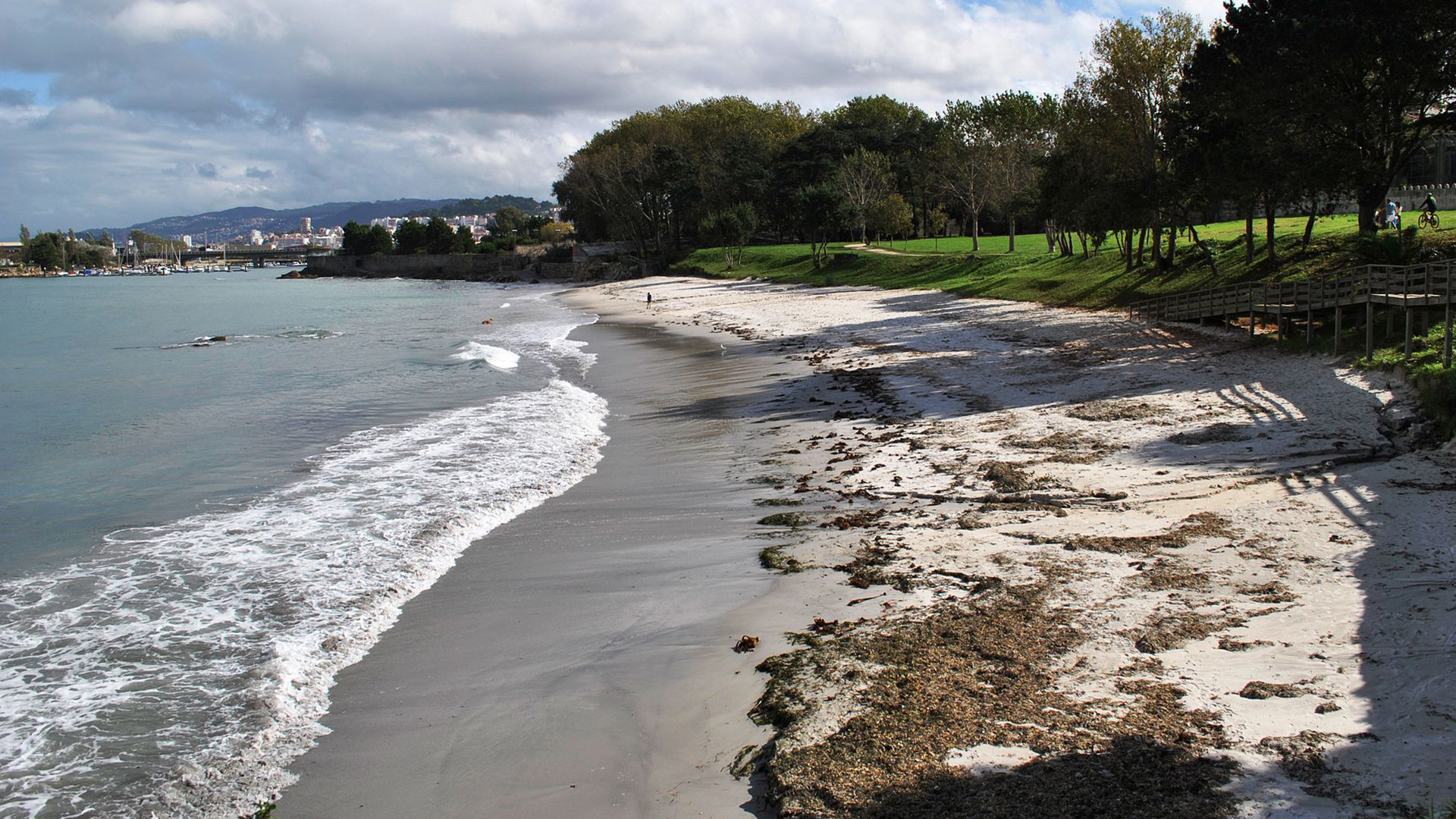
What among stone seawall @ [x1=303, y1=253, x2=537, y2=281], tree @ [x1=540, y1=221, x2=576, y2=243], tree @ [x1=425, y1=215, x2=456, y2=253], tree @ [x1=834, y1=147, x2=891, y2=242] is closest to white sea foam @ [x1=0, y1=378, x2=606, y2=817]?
tree @ [x1=834, y1=147, x2=891, y2=242]

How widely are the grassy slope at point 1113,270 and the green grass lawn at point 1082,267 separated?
6 centimetres

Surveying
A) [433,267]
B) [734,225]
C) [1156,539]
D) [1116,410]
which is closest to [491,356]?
[1116,410]

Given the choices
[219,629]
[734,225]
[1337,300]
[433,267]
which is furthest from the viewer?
[433,267]

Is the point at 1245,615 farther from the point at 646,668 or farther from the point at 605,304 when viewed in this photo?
the point at 605,304

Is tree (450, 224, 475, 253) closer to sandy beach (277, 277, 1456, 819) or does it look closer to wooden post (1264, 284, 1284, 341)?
wooden post (1264, 284, 1284, 341)

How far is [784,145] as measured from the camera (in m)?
88.9

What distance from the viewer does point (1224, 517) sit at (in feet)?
30.4

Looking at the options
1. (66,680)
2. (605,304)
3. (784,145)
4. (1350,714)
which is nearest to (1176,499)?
(1350,714)

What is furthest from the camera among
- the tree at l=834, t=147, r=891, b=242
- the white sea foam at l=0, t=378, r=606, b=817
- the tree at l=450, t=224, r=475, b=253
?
the tree at l=450, t=224, r=475, b=253

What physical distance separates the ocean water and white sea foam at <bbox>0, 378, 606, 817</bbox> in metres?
0.02

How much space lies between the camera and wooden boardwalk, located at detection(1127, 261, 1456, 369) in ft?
47.2

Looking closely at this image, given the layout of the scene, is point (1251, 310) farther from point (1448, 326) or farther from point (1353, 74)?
point (1448, 326)

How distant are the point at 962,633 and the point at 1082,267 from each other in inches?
1417

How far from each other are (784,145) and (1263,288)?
7185cm
